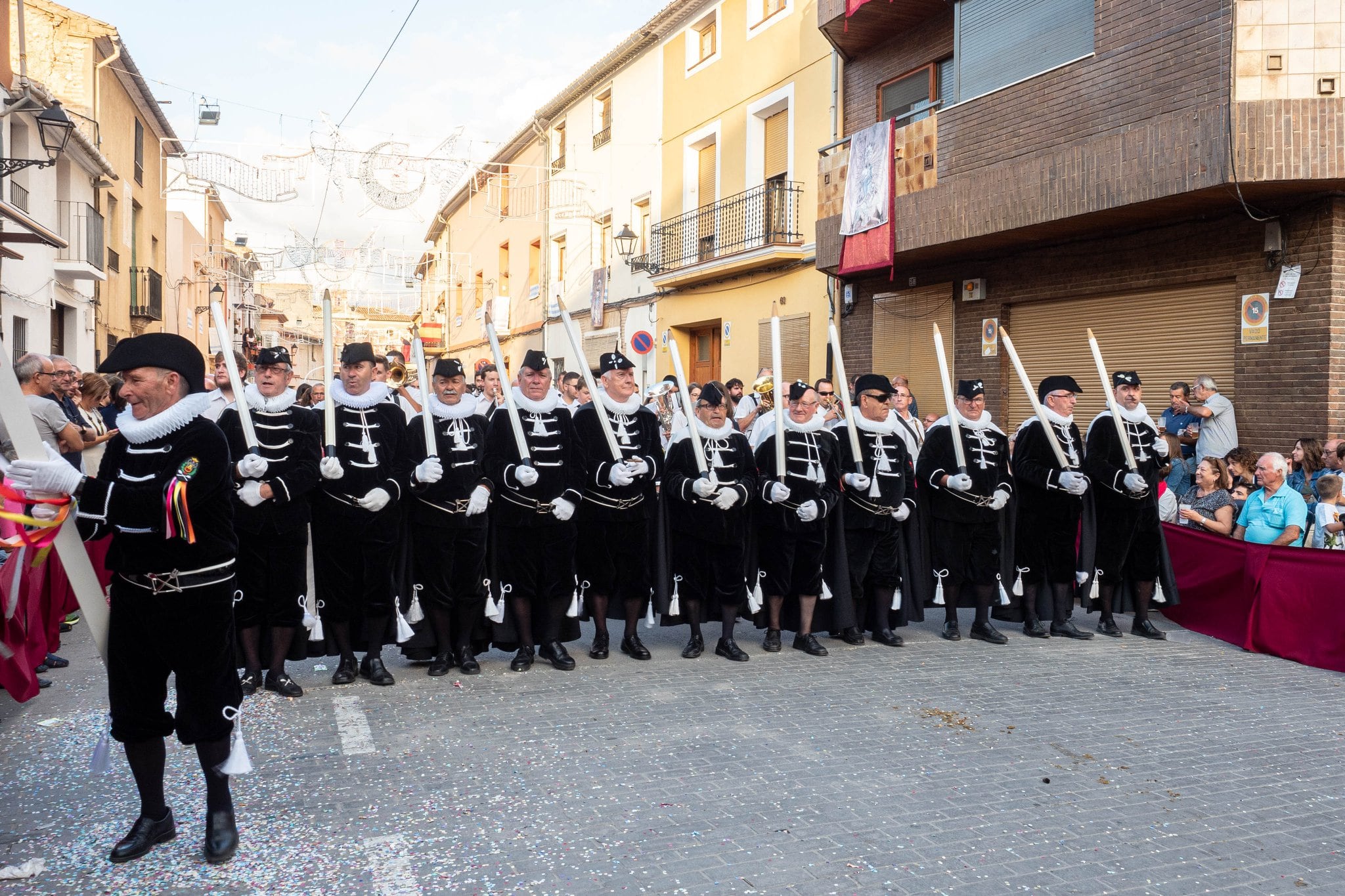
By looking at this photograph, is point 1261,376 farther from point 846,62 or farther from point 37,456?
point 37,456

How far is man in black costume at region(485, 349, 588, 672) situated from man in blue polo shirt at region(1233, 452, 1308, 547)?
5049mm

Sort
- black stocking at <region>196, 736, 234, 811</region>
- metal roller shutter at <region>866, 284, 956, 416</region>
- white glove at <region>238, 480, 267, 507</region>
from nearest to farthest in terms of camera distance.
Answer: black stocking at <region>196, 736, 234, 811</region> < white glove at <region>238, 480, 267, 507</region> < metal roller shutter at <region>866, 284, 956, 416</region>

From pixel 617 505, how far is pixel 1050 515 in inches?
131

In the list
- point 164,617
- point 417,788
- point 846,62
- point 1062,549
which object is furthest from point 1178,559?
point 846,62

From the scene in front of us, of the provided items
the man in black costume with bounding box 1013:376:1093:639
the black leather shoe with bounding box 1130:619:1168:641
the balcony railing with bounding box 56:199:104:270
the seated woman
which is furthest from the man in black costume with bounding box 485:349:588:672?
the balcony railing with bounding box 56:199:104:270

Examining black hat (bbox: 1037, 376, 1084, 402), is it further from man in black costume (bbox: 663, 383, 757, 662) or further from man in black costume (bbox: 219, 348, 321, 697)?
man in black costume (bbox: 219, 348, 321, 697)

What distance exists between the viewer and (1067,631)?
7785 mm

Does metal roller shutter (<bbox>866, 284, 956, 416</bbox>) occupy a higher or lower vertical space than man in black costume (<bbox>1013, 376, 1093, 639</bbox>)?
higher

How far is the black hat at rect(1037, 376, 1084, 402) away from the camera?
303 inches

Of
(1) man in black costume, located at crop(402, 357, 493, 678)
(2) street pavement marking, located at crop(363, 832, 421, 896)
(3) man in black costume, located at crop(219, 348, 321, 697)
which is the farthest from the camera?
(1) man in black costume, located at crop(402, 357, 493, 678)

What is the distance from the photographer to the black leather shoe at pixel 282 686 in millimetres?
5883

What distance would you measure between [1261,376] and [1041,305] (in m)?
3.37

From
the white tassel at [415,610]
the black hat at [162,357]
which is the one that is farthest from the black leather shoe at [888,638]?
the black hat at [162,357]

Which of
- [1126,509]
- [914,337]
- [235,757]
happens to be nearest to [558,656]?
[235,757]
